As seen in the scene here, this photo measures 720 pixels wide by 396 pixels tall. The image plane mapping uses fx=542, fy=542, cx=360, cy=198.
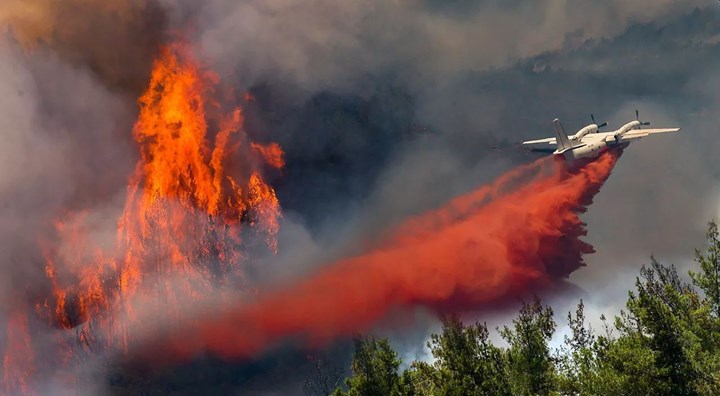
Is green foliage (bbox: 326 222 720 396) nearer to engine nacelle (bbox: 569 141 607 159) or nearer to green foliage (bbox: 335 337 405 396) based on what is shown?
green foliage (bbox: 335 337 405 396)

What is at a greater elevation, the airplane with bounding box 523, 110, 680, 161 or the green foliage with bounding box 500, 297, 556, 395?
the airplane with bounding box 523, 110, 680, 161

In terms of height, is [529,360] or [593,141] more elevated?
[593,141]

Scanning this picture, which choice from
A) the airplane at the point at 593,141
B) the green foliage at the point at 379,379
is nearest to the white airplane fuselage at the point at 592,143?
the airplane at the point at 593,141

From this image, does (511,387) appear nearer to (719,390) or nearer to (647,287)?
(719,390)

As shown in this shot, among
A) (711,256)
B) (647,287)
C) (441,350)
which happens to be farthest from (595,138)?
(441,350)

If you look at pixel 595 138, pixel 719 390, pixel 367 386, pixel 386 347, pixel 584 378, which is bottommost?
pixel 719 390

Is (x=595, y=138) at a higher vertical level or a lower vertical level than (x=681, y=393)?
higher

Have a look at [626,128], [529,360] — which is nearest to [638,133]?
[626,128]

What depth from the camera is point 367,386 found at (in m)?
68.5

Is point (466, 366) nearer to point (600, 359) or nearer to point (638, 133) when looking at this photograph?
point (600, 359)

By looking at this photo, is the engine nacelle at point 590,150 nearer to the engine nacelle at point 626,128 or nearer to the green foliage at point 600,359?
the engine nacelle at point 626,128

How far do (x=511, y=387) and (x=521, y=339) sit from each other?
444 inches

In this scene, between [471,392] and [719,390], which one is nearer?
[719,390]

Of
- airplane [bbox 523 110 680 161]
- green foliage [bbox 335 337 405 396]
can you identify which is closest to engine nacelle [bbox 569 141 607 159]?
airplane [bbox 523 110 680 161]
